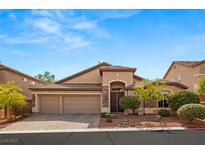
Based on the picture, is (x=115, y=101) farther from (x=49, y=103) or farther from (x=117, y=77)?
(x=49, y=103)

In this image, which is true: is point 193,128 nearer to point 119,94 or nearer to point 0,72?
point 119,94

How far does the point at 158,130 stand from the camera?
1176 centimetres

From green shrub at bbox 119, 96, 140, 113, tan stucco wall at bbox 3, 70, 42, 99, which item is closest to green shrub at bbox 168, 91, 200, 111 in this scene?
green shrub at bbox 119, 96, 140, 113

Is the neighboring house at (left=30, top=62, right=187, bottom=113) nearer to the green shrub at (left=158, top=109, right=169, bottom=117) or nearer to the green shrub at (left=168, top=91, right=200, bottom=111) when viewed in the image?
the green shrub at (left=158, top=109, right=169, bottom=117)

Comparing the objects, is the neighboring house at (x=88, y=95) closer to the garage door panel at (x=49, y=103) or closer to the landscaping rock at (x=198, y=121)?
the garage door panel at (x=49, y=103)

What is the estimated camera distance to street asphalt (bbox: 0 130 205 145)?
30.5ft

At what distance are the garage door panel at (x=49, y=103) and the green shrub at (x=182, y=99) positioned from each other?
895 centimetres

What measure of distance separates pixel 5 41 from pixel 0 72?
19.2 feet

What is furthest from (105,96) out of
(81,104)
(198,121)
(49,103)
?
(198,121)

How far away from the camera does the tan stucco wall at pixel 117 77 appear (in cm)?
1889

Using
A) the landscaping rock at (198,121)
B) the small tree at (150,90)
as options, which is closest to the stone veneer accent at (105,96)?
the small tree at (150,90)

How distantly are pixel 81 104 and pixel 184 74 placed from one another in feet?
31.1

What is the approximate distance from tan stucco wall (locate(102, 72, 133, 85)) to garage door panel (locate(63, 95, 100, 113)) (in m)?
1.69

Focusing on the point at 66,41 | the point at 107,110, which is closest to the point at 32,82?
the point at 107,110
